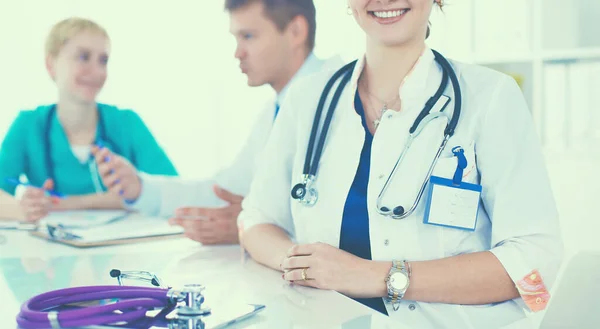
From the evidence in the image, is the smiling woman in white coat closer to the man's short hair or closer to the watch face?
the watch face

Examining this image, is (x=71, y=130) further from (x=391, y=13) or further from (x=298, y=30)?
(x=391, y=13)

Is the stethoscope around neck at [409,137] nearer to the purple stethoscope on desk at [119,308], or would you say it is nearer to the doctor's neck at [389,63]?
the doctor's neck at [389,63]

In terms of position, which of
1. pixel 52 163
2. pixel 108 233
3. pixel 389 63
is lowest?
pixel 108 233

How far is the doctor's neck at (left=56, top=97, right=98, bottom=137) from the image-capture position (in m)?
2.46

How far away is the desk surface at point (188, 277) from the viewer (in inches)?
37.9

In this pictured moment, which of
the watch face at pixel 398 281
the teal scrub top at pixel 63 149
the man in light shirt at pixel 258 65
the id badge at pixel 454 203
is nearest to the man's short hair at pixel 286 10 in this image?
the man in light shirt at pixel 258 65

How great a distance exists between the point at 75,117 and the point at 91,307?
5.79 feet

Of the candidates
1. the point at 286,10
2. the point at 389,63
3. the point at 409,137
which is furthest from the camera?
the point at 286,10

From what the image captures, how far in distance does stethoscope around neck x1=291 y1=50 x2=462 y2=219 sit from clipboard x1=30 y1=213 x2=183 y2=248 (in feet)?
1.86

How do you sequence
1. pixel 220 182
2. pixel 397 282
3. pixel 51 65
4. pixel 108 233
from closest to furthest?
pixel 397 282 < pixel 108 233 < pixel 220 182 < pixel 51 65

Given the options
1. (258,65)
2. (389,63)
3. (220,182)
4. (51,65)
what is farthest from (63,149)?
(389,63)

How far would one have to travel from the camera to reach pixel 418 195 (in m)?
1.21

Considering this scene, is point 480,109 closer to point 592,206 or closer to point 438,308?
point 438,308

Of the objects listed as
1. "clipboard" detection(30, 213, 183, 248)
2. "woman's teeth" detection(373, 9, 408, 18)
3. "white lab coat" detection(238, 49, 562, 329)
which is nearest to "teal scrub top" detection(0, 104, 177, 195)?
"clipboard" detection(30, 213, 183, 248)
